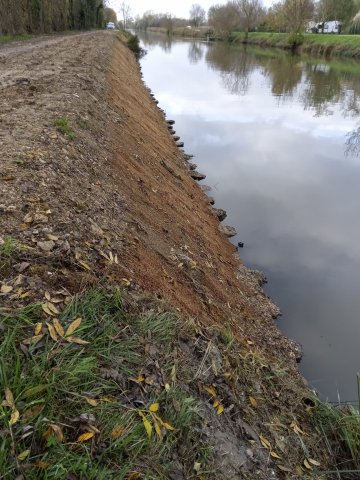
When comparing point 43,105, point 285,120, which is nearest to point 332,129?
point 285,120

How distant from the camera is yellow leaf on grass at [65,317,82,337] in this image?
2.74m

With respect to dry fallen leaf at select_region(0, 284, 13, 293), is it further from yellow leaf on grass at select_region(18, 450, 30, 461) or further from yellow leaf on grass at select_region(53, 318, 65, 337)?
yellow leaf on grass at select_region(18, 450, 30, 461)

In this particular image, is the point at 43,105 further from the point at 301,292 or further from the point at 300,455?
the point at 300,455

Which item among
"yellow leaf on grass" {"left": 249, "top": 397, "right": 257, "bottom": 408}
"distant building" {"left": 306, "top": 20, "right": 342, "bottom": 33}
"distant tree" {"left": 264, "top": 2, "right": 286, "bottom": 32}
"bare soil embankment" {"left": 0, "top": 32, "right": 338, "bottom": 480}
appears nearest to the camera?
"bare soil embankment" {"left": 0, "top": 32, "right": 338, "bottom": 480}

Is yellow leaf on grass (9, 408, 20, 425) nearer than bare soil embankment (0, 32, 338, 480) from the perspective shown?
Yes

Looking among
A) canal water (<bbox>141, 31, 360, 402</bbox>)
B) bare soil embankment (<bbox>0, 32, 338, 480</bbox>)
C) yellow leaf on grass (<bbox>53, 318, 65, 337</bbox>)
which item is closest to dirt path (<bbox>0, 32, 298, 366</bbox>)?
bare soil embankment (<bbox>0, 32, 338, 480</bbox>)

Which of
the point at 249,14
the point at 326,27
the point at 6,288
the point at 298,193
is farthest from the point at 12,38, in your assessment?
the point at 249,14

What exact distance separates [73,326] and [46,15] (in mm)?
33122

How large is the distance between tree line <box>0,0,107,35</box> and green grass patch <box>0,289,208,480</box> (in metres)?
24.5

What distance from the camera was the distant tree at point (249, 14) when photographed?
7575 cm

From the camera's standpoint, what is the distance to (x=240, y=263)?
788cm

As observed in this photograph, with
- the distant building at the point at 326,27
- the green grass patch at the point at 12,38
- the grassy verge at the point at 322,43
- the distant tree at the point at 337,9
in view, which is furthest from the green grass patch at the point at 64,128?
the distant building at the point at 326,27

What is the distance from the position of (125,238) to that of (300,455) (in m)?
2.82

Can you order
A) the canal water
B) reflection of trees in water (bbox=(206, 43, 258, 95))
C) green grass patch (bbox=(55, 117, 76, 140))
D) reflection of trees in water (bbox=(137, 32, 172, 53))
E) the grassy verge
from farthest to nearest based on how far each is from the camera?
reflection of trees in water (bbox=(137, 32, 172, 53)) → the grassy verge → reflection of trees in water (bbox=(206, 43, 258, 95)) → the canal water → green grass patch (bbox=(55, 117, 76, 140))
